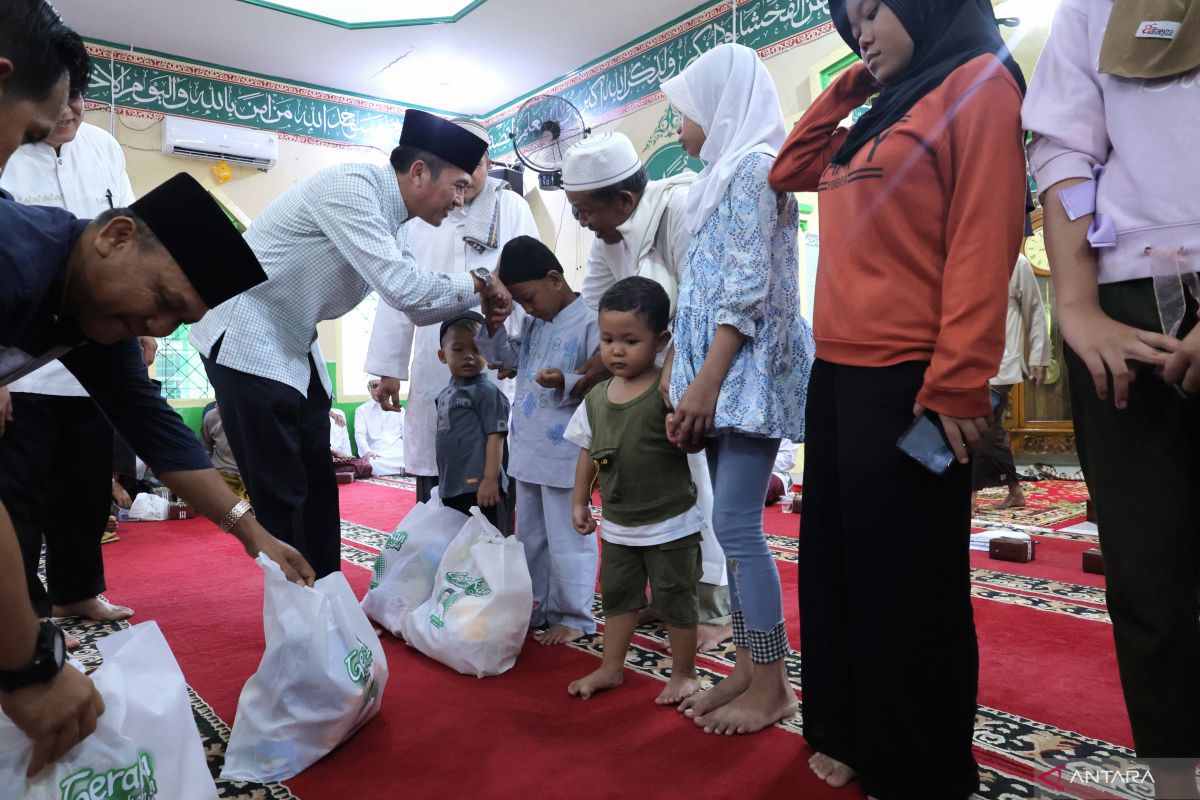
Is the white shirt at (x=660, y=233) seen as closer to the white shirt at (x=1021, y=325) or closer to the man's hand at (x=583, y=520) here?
the man's hand at (x=583, y=520)

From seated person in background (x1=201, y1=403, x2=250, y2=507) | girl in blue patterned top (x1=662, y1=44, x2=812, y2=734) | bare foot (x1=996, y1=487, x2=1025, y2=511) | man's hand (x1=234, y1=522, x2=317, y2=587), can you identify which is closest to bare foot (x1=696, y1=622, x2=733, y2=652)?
girl in blue patterned top (x1=662, y1=44, x2=812, y2=734)

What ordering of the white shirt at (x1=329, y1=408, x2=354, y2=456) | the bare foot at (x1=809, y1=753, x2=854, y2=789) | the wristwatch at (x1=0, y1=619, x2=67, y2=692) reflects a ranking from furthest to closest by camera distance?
the white shirt at (x1=329, y1=408, x2=354, y2=456) → the bare foot at (x1=809, y1=753, x2=854, y2=789) → the wristwatch at (x1=0, y1=619, x2=67, y2=692)

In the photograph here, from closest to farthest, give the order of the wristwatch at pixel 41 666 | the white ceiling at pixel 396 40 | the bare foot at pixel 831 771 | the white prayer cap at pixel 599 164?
the wristwatch at pixel 41 666
the bare foot at pixel 831 771
the white prayer cap at pixel 599 164
the white ceiling at pixel 396 40

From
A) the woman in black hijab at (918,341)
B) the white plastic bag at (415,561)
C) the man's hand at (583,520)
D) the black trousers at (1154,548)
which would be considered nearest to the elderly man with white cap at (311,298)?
the white plastic bag at (415,561)

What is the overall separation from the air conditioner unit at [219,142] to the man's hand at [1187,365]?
7.42m

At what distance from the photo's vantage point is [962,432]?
113 cm

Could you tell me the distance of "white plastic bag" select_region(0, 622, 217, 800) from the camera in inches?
37.3

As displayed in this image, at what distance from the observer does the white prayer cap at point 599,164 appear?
6.96 ft

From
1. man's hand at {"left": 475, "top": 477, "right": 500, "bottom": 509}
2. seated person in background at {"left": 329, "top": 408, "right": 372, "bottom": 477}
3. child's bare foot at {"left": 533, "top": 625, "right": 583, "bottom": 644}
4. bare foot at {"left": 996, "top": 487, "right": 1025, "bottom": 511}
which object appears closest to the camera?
child's bare foot at {"left": 533, "top": 625, "right": 583, "bottom": 644}

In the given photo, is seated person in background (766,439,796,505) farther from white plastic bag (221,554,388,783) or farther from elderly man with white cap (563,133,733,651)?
white plastic bag (221,554,388,783)

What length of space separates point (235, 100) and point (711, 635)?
6.88 m

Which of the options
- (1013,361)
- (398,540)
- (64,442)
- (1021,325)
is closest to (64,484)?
(64,442)

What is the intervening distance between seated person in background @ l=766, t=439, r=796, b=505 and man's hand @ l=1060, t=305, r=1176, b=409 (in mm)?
3597

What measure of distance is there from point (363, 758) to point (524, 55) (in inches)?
249
